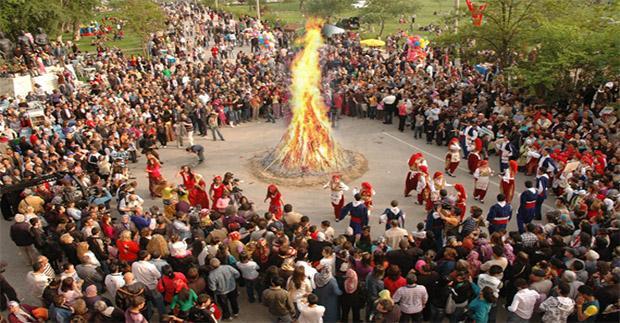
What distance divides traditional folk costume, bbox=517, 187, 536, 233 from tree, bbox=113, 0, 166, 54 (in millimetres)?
26180

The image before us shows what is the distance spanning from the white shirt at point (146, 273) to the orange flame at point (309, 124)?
7587 mm

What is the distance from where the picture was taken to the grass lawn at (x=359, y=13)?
47750mm

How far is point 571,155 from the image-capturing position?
44.7 feet

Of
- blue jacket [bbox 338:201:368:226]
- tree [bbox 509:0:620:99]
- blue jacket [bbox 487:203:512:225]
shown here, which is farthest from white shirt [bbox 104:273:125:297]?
tree [bbox 509:0:620:99]

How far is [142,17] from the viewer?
30516 millimetres

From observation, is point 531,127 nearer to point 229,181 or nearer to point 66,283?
point 229,181

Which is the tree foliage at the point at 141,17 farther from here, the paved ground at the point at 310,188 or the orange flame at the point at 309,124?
the orange flame at the point at 309,124

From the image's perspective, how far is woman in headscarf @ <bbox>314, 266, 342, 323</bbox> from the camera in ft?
26.8

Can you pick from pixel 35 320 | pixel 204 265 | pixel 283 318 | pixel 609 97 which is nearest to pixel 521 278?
pixel 283 318

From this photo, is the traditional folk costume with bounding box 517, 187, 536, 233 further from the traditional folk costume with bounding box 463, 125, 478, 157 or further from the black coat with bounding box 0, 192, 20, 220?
the black coat with bounding box 0, 192, 20, 220

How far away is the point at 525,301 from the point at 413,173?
6.38 meters

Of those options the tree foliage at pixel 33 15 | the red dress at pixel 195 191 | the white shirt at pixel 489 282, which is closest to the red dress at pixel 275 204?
the red dress at pixel 195 191

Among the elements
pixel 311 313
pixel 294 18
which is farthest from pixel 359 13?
pixel 311 313

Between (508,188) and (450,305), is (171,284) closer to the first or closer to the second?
(450,305)
